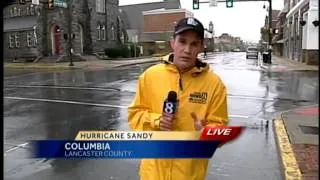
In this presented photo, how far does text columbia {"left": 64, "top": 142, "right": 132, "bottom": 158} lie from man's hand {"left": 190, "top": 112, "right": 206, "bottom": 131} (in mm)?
481

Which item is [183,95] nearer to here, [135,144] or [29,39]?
[135,144]

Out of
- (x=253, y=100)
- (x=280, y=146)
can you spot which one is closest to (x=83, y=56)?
(x=253, y=100)

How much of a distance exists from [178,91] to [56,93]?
14.3m

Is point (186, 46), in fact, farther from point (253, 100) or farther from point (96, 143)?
point (253, 100)

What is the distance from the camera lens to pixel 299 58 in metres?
39.5

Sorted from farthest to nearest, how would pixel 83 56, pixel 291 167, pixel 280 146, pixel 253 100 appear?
1. pixel 83 56
2. pixel 253 100
3. pixel 280 146
4. pixel 291 167

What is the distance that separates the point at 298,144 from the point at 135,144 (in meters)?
5.11

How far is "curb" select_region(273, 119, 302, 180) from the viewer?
17.0 ft

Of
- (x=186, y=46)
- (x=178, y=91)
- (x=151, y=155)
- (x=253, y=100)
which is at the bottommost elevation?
(x=253, y=100)

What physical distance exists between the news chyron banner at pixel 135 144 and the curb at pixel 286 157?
316 centimetres

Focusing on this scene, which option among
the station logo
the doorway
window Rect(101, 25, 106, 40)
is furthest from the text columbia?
the doorway

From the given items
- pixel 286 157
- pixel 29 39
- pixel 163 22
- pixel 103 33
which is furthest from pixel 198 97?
pixel 103 33

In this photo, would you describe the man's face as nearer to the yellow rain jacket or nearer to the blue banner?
the yellow rain jacket

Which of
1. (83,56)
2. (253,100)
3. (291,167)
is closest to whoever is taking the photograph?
(291,167)
